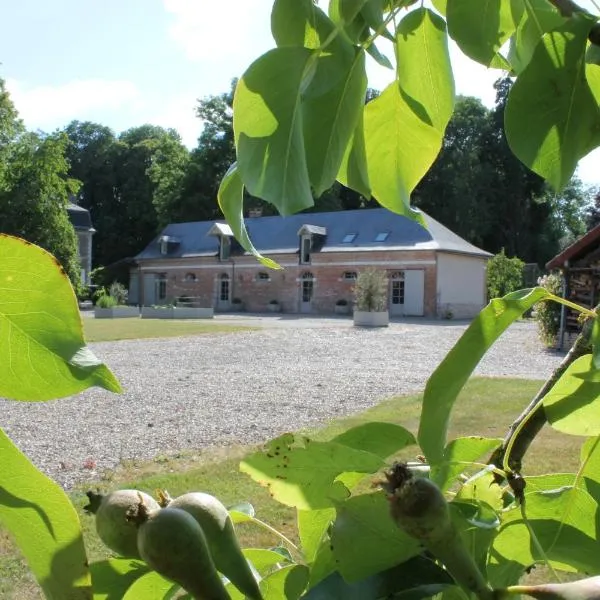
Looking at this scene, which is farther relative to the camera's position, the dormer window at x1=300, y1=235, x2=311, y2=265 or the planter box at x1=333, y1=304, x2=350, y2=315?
the dormer window at x1=300, y1=235, x2=311, y2=265

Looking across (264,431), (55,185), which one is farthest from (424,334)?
(55,185)

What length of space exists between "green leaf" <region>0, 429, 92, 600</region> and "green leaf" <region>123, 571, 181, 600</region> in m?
0.10

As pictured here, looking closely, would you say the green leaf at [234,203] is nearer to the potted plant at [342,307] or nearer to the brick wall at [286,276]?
the brick wall at [286,276]

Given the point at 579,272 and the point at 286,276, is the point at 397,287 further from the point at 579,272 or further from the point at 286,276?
the point at 579,272

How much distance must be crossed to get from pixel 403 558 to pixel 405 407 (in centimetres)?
875

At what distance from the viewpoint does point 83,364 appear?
464 mm

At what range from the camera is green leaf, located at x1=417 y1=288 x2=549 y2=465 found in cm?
56

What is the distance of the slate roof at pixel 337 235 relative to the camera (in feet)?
98.7

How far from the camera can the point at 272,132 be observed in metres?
0.71

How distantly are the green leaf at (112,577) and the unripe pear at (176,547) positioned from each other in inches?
4.2

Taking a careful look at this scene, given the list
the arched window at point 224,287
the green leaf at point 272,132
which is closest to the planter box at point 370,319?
the arched window at point 224,287

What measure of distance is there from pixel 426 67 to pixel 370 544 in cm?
68

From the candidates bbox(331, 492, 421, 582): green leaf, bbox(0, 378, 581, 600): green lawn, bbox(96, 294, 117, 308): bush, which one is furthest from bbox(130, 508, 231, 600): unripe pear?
bbox(96, 294, 117, 308): bush

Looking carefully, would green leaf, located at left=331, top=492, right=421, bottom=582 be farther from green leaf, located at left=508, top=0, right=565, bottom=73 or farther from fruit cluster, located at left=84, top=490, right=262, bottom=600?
green leaf, located at left=508, top=0, right=565, bottom=73
